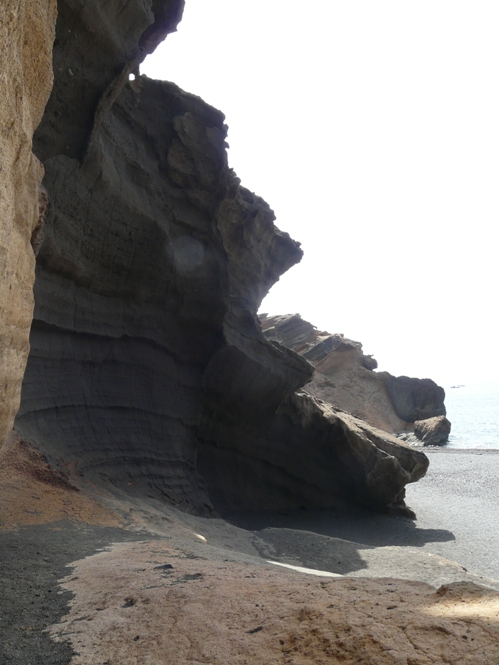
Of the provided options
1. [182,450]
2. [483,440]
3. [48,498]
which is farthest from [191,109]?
[483,440]

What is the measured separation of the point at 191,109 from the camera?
39.7 ft

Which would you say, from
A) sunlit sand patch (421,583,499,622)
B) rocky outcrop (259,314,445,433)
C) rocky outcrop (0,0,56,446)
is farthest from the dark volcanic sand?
rocky outcrop (259,314,445,433)

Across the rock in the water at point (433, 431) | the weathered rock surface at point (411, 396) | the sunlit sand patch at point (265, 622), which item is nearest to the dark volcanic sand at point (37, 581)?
the sunlit sand patch at point (265, 622)

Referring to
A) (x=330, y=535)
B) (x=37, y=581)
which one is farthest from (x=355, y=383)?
(x=37, y=581)

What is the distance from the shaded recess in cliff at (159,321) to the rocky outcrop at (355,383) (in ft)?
74.0

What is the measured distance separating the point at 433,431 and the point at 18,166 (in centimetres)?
3769

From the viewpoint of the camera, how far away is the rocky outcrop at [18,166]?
122 inches

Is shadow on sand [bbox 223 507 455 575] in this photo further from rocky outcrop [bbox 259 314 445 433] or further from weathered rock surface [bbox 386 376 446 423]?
weathered rock surface [bbox 386 376 446 423]

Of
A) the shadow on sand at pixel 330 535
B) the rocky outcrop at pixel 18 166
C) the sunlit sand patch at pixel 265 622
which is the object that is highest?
the rocky outcrop at pixel 18 166

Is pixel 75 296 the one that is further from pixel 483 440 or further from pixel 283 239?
pixel 483 440

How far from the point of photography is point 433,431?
122ft

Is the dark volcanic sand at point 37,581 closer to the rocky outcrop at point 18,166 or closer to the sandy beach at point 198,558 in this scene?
the sandy beach at point 198,558

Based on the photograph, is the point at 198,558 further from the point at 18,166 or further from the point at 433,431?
the point at 433,431

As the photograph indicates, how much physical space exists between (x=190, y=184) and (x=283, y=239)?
543cm
